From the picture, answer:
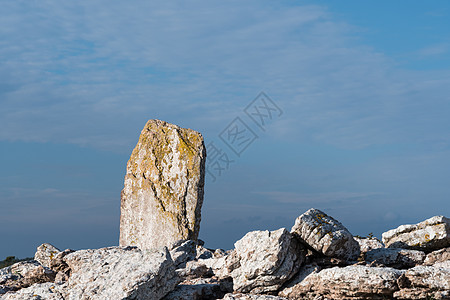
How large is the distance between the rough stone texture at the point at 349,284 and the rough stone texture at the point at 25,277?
804cm

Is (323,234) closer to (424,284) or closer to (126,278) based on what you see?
(424,284)

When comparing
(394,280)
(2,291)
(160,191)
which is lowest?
(394,280)

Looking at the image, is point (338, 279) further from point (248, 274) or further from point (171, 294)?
point (171, 294)

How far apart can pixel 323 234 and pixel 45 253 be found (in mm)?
12458

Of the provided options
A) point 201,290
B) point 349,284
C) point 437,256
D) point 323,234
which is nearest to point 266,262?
point 201,290

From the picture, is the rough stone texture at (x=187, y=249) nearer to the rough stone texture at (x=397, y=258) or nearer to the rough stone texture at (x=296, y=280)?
the rough stone texture at (x=296, y=280)

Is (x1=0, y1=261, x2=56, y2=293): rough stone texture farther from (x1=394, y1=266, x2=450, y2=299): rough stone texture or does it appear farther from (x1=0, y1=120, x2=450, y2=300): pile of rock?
(x1=394, y1=266, x2=450, y2=299): rough stone texture

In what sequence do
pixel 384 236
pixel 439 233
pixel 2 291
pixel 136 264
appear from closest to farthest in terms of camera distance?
pixel 136 264 < pixel 2 291 < pixel 439 233 < pixel 384 236

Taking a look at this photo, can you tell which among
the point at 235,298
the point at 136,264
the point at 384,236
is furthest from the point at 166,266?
the point at 384,236

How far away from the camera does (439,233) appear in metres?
18.9

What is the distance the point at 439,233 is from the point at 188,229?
11.9 meters

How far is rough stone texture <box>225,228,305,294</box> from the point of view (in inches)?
601

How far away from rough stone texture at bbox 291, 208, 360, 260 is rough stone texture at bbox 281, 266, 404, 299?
44.4 inches

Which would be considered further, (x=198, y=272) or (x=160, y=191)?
(x=160, y=191)
